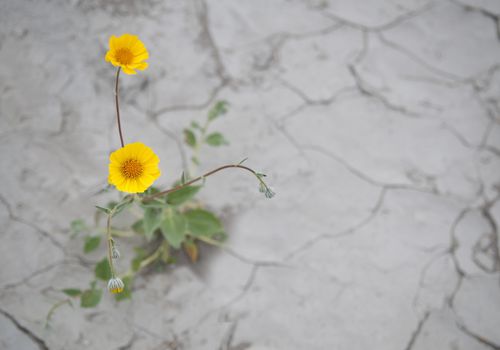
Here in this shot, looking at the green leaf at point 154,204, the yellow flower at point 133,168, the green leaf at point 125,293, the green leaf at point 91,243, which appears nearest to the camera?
the yellow flower at point 133,168

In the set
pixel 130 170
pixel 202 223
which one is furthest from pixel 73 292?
pixel 130 170

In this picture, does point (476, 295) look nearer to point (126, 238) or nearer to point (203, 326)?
point (203, 326)

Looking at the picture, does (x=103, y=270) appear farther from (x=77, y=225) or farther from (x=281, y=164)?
(x=281, y=164)

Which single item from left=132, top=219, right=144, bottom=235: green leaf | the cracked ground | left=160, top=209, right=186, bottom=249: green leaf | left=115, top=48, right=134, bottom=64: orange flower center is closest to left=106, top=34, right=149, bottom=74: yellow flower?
left=115, top=48, right=134, bottom=64: orange flower center

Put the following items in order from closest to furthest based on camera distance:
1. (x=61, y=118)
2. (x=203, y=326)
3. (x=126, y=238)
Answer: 1. (x=203, y=326)
2. (x=126, y=238)
3. (x=61, y=118)

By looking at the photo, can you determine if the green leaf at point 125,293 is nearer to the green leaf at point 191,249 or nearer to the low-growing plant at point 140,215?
the low-growing plant at point 140,215

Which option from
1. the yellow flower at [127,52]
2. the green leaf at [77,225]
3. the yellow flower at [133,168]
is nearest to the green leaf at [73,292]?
the green leaf at [77,225]

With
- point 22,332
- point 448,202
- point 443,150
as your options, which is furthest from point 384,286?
point 22,332

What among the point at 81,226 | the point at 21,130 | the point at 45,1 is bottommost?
the point at 81,226
